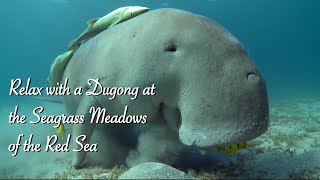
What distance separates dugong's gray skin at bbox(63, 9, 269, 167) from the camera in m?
3.31

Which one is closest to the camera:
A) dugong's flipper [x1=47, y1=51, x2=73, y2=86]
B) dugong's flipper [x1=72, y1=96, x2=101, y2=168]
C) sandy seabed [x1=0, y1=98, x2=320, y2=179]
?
sandy seabed [x1=0, y1=98, x2=320, y2=179]

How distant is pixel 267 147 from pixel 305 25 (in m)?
150

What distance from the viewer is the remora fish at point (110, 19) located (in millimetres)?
5234

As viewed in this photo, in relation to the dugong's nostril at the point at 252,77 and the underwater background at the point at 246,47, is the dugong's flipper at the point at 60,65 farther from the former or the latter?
the dugong's nostril at the point at 252,77

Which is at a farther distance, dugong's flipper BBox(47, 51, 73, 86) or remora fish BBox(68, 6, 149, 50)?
dugong's flipper BBox(47, 51, 73, 86)

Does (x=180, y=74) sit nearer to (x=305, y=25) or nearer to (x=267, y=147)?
(x=267, y=147)

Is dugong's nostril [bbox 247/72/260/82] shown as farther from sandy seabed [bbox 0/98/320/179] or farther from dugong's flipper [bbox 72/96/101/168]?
dugong's flipper [bbox 72/96/101/168]

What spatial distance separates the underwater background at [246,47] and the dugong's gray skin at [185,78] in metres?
0.87

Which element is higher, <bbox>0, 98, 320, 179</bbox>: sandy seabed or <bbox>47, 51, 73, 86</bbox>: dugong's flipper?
<bbox>47, 51, 73, 86</bbox>: dugong's flipper

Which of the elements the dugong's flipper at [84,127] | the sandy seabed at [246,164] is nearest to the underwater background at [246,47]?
the sandy seabed at [246,164]

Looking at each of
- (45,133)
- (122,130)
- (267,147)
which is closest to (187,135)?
(122,130)

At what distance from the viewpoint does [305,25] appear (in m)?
141

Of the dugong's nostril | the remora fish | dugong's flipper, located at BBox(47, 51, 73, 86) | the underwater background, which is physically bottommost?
the underwater background

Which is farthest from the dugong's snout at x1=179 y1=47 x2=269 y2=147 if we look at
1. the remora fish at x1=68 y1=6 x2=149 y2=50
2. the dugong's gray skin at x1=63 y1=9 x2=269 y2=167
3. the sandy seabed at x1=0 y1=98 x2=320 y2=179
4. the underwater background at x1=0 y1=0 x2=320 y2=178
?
the remora fish at x1=68 y1=6 x2=149 y2=50
